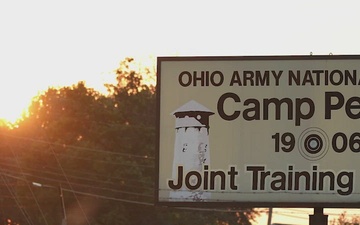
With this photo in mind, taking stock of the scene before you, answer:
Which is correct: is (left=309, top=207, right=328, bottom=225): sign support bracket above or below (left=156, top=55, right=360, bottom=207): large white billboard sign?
below

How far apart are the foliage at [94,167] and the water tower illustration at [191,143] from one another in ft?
190

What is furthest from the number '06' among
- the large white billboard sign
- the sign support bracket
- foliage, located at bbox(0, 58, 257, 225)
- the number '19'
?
foliage, located at bbox(0, 58, 257, 225)

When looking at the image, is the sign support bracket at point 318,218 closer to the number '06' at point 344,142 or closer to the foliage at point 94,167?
the number '06' at point 344,142

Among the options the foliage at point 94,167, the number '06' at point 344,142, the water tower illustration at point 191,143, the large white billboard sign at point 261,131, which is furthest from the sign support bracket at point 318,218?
the foliage at point 94,167

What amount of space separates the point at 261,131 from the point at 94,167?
62169 mm

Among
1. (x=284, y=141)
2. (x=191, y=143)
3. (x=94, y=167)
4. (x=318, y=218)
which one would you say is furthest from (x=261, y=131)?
(x=94, y=167)

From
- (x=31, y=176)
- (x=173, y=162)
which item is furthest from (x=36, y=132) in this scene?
(x=173, y=162)

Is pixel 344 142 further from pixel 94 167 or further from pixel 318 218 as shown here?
pixel 94 167

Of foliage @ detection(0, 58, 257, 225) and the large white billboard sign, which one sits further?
foliage @ detection(0, 58, 257, 225)

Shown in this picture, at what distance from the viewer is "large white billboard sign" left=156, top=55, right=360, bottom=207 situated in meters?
13.9

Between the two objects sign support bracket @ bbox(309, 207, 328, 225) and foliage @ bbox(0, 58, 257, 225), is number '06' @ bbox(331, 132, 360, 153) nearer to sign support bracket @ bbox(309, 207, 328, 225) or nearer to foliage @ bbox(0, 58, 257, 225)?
sign support bracket @ bbox(309, 207, 328, 225)

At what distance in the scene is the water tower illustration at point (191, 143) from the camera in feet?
45.7

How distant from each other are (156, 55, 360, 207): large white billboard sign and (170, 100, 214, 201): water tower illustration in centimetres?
1

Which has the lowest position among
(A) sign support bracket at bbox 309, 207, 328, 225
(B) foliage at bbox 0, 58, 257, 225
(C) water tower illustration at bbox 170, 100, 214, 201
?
(A) sign support bracket at bbox 309, 207, 328, 225
